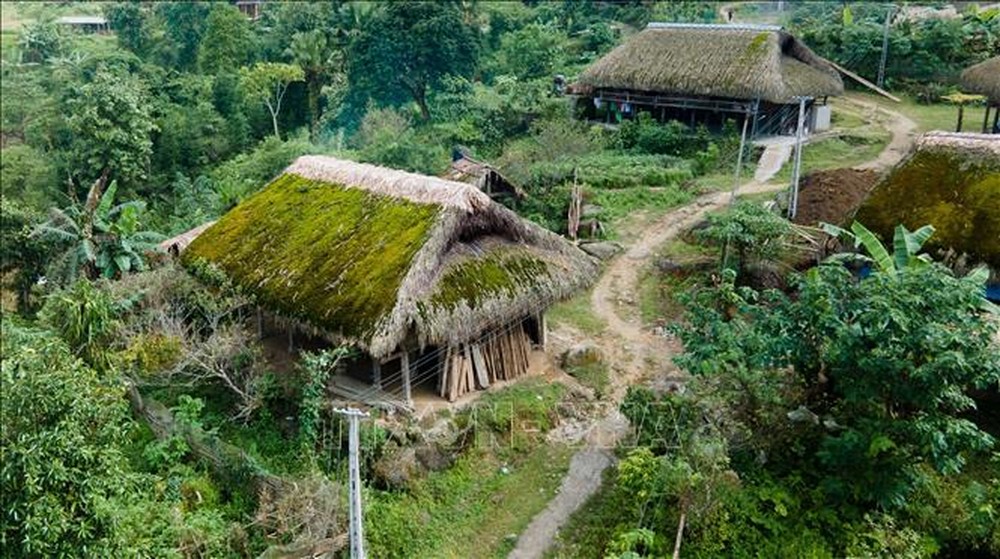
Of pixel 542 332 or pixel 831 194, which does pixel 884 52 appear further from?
pixel 542 332

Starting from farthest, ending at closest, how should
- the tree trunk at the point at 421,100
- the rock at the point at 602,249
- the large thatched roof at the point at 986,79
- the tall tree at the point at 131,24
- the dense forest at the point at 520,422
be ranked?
the tall tree at the point at 131,24 → the tree trunk at the point at 421,100 → the large thatched roof at the point at 986,79 → the rock at the point at 602,249 → the dense forest at the point at 520,422

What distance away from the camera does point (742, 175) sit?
81.1ft

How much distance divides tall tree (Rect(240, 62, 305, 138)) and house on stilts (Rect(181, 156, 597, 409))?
19.3 meters

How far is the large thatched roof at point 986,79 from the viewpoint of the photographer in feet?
77.9

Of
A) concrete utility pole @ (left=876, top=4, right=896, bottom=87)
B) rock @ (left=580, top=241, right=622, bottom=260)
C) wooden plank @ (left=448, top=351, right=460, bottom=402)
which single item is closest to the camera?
wooden plank @ (left=448, top=351, right=460, bottom=402)

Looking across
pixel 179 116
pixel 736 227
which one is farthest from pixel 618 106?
pixel 179 116

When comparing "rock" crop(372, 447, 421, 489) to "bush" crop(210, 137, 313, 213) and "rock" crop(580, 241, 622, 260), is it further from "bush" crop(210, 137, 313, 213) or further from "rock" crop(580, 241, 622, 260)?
"bush" crop(210, 137, 313, 213)

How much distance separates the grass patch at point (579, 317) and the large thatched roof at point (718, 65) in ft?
39.1

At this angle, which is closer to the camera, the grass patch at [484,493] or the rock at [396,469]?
the grass patch at [484,493]

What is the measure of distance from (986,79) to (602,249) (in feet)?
42.8

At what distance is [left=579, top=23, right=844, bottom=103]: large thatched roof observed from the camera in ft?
86.4

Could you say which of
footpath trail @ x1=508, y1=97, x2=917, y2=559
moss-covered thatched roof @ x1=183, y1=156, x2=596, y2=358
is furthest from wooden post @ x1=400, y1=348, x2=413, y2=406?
footpath trail @ x1=508, y1=97, x2=917, y2=559

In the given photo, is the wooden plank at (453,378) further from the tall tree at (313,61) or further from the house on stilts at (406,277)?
the tall tree at (313,61)

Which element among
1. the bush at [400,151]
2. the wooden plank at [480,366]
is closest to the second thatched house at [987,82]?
the bush at [400,151]
